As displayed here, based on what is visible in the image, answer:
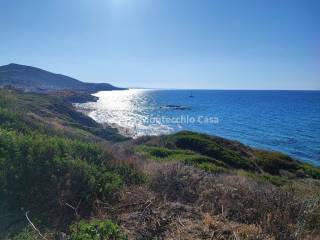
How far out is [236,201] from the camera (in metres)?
7.26

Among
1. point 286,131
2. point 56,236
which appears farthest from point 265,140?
point 56,236

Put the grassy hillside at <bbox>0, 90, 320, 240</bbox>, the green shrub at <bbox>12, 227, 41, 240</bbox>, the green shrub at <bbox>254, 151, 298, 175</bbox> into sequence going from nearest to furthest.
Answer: the green shrub at <bbox>12, 227, 41, 240</bbox>
the grassy hillside at <bbox>0, 90, 320, 240</bbox>
the green shrub at <bbox>254, 151, 298, 175</bbox>

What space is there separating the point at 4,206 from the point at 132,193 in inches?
103

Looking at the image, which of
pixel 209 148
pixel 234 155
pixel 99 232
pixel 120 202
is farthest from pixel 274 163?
pixel 99 232

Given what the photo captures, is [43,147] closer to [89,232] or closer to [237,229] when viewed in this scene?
[89,232]

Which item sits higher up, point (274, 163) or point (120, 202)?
point (120, 202)

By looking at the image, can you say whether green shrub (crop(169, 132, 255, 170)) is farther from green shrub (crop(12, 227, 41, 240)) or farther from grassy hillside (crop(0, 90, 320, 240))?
green shrub (crop(12, 227, 41, 240))

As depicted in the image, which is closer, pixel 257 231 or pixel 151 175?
pixel 257 231

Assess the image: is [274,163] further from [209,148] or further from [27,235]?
[27,235]

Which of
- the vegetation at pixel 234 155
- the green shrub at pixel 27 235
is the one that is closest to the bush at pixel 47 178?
the green shrub at pixel 27 235

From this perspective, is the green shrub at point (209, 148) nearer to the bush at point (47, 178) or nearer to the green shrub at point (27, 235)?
the bush at point (47, 178)

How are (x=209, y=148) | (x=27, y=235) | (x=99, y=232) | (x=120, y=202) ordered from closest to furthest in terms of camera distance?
(x=99, y=232) < (x=27, y=235) < (x=120, y=202) < (x=209, y=148)

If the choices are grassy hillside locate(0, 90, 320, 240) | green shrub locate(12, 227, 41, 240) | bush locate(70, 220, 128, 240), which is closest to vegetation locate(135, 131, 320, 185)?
grassy hillside locate(0, 90, 320, 240)

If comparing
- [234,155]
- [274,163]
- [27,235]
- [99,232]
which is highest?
[99,232]
